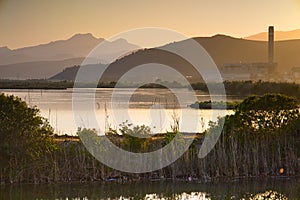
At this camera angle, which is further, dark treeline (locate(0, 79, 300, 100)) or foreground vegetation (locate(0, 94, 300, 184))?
dark treeline (locate(0, 79, 300, 100))

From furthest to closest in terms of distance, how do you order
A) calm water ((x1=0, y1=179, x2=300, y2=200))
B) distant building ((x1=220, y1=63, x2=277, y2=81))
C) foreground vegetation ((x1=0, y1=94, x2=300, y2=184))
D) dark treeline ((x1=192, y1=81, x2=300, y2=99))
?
distant building ((x1=220, y1=63, x2=277, y2=81)) → dark treeline ((x1=192, y1=81, x2=300, y2=99)) → foreground vegetation ((x1=0, y1=94, x2=300, y2=184)) → calm water ((x1=0, y1=179, x2=300, y2=200))

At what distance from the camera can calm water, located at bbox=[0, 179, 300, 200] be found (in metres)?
13.6

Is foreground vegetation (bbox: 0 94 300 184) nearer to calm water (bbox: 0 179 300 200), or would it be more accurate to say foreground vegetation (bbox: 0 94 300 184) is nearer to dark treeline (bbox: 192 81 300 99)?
calm water (bbox: 0 179 300 200)

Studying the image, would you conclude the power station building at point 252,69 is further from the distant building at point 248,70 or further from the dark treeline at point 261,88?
the dark treeline at point 261,88

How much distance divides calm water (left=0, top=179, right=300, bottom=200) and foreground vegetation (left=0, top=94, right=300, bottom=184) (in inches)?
14.5

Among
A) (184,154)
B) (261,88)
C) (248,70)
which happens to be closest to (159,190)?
(184,154)

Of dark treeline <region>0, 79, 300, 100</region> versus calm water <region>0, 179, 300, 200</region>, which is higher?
dark treeline <region>0, 79, 300, 100</region>

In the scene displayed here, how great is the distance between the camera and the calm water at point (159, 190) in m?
13.6

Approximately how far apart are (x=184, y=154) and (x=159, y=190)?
1176 mm

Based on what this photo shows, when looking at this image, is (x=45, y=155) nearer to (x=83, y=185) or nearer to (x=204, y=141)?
(x=83, y=185)

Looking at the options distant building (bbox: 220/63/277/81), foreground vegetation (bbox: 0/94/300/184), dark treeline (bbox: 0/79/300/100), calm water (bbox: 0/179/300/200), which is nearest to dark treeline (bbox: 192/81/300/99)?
dark treeline (bbox: 0/79/300/100)

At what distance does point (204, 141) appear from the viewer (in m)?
15.1

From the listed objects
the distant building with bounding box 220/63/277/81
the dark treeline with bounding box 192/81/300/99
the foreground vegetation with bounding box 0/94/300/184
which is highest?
the distant building with bounding box 220/63/277/81

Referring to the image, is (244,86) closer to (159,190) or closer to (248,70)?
(248,70)
